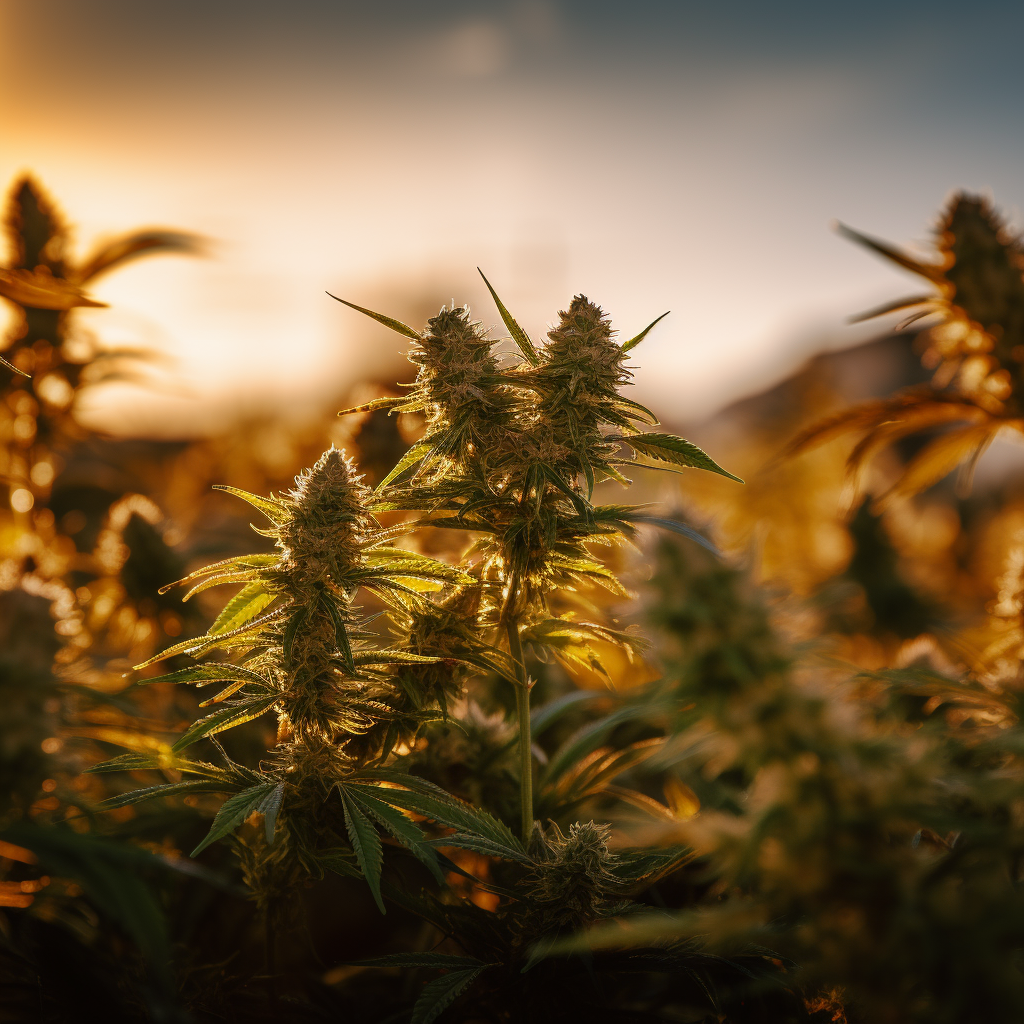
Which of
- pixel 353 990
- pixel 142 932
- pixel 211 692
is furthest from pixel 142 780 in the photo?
pixel 142 932

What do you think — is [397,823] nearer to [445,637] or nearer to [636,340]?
[445,637]

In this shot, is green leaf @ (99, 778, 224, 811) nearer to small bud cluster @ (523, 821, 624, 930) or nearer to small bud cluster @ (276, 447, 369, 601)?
small bud cluster @ (276, 447, 369, 601)

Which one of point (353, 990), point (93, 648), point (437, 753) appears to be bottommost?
point (353, 990)

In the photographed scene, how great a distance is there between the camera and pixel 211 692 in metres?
1.15

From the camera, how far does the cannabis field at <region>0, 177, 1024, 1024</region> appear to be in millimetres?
362

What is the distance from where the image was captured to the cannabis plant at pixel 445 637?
1.79 ft

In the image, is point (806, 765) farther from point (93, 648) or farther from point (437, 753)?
point (93, 648)

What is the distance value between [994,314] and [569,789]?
0.77 meters

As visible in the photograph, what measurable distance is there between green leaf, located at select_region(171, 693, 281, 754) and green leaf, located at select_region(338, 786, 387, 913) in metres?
0.10

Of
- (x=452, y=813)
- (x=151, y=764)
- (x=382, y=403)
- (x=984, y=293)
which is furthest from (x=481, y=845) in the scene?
(x=984, y=293)

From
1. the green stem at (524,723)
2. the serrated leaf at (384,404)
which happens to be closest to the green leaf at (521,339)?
the serrated leaf at (384,404)

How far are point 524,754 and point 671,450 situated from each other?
0.99 ft

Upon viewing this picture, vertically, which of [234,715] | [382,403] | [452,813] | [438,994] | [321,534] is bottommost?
[438,994]

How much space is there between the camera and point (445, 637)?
598mm
